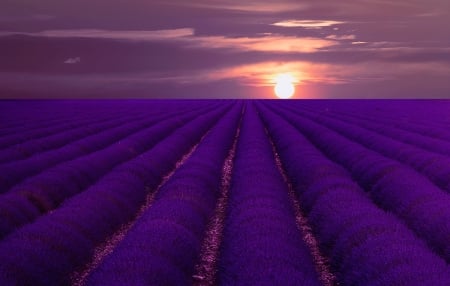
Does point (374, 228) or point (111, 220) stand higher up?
point (374, 228)

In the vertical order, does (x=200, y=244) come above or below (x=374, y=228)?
below

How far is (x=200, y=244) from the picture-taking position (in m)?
7.59

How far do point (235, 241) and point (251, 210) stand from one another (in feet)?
4.25

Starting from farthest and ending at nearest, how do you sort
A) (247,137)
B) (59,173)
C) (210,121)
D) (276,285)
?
1. (210,121)
2. (247,137)
3. (59,173)
4. (276,285)

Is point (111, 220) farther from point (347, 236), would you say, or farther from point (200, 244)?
point (347, 236)

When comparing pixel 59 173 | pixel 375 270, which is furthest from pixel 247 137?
pixel 375 270

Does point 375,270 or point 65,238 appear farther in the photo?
point 65,238

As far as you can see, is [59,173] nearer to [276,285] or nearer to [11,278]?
[11,278]

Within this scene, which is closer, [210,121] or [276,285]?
[276,285]

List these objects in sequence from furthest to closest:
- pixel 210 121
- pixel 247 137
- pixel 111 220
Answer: pixel 210 121 → pixel 247 137 → pixel 111 220

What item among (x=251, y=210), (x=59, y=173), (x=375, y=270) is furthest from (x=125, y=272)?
(x=59, y=173)

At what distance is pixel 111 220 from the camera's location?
8.90 metres

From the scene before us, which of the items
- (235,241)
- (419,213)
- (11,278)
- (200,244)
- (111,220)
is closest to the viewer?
(11,278)

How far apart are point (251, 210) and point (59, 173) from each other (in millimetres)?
4666
